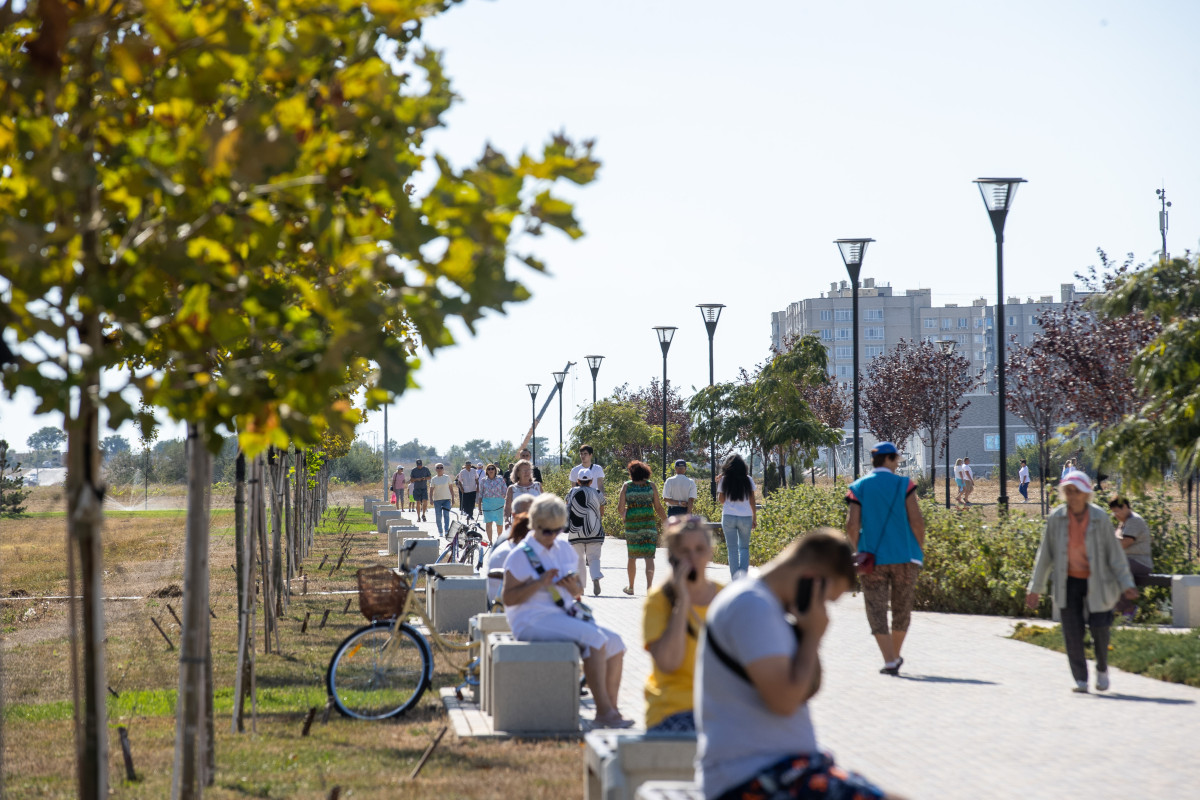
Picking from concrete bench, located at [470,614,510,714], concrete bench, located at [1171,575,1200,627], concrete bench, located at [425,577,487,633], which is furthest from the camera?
concrete bench, located at [425,577,487,633]

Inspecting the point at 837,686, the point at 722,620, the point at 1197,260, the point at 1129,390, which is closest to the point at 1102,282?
the point at 1129,390

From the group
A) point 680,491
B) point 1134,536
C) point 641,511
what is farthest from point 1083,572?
point 680,491

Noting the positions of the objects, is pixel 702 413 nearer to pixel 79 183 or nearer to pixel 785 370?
pixel 785 370

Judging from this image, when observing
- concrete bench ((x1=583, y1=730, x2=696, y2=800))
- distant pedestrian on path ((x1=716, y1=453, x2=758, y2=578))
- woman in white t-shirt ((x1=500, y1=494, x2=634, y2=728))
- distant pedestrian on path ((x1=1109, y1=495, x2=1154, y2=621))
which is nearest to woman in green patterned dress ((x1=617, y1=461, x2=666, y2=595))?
distant pedestrian on path ((x1=716, y1=453, x2=758, y2=578))

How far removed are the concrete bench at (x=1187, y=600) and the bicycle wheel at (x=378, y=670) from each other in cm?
778

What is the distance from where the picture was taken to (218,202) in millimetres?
4074

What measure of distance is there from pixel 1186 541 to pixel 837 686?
6890 mm

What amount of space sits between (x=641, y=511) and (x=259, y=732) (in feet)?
26.2

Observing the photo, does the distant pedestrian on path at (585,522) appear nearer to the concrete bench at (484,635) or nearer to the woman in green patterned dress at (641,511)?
the woman in green patterned dress at (641,511)

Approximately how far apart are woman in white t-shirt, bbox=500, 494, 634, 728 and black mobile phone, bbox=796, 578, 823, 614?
4.47 m

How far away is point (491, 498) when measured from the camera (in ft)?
83.1

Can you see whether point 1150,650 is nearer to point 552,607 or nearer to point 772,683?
point 552,607

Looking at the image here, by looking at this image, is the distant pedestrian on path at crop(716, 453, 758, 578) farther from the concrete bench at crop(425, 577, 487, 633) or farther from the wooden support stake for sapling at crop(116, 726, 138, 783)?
the wooden support stake for sapling at crop(116, 726, 138, 783)

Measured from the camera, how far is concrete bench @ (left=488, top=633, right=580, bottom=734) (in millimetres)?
8305
